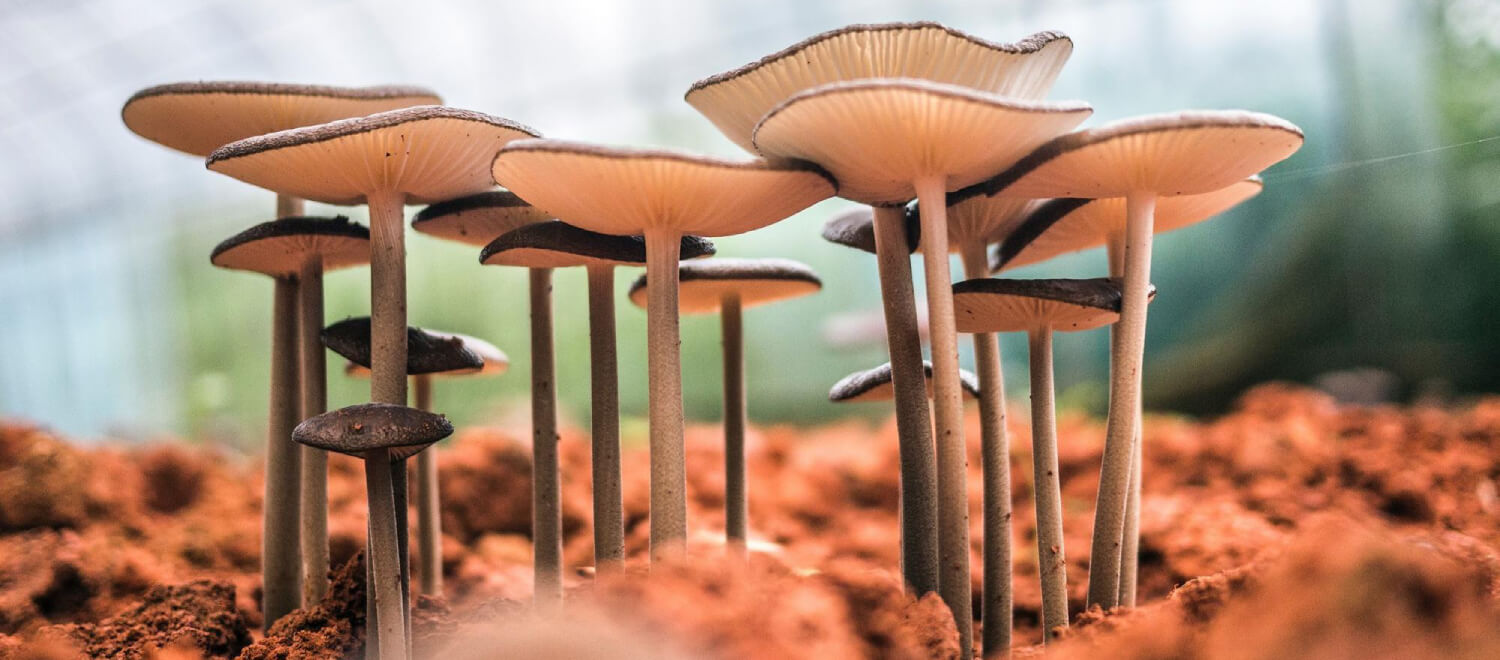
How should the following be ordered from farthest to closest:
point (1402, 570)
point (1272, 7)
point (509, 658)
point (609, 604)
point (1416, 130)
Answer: point (1272, 7), point (1416, 130), point (609, 604), point (509, 658), point (1402, 570)

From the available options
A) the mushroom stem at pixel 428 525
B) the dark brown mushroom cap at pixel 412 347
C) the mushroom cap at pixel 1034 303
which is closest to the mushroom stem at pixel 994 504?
the mushroom cap at pixel 1034 303

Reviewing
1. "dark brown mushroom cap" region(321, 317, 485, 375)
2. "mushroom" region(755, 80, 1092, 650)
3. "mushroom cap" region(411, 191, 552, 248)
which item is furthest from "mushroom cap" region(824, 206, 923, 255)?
"dark brown mushroom cap" region(321, 317, 485, 375)

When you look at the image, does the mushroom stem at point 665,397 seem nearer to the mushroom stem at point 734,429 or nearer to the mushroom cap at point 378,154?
the mushroom cap at point 378,154

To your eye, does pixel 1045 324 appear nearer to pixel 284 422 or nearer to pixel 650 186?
pixel 650 186

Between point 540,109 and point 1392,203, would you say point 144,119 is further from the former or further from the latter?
point 1392,203

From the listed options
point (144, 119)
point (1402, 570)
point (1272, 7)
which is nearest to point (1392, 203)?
point (1272, 7)

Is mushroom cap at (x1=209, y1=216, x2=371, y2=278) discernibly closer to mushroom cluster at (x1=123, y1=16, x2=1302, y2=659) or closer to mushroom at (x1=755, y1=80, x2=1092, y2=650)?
mushroom cluster at (x1=123, y1=16, x2=1302, y2=659)

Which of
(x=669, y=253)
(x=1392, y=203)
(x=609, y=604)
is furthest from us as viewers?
(x=1392, y=203)
